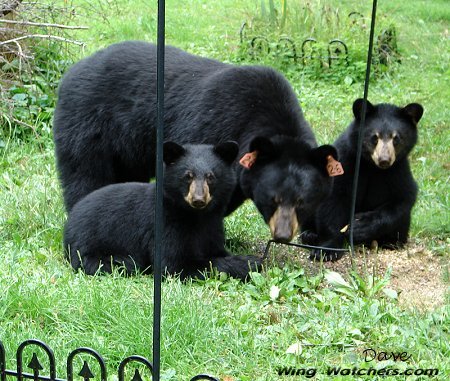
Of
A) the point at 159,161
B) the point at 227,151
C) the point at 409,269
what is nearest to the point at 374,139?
the point at 409,269

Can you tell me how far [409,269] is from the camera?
19.3 ft

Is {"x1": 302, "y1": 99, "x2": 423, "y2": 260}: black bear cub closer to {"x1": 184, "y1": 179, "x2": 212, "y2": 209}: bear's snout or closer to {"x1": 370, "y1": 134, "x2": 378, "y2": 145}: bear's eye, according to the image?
{"x1": 370, "y1": 134, "x2": 378, "y2": 145}: bear's eye

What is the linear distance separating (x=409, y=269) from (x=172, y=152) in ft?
6.22

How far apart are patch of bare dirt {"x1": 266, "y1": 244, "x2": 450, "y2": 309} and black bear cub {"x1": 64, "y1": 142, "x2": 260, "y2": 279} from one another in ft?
2.25

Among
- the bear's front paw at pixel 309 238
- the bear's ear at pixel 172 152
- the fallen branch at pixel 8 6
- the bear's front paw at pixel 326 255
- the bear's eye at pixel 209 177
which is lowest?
the bear's front paw at pixel 309 238

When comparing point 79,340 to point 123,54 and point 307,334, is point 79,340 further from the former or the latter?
point 123,54

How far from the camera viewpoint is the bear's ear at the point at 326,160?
18.6ft

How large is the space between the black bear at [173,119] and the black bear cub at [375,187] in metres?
0.52

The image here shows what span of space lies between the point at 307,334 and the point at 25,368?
1.53m

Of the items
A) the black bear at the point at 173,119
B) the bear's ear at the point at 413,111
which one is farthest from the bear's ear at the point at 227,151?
the bear's ear at the point at 413,111

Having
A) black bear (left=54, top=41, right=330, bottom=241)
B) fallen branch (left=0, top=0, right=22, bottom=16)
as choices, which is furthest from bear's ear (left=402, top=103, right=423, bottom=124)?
fallen branch (left=0, top=0, right=22, bottom=16)

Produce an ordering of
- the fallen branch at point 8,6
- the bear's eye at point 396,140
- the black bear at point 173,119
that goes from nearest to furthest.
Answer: the black bear at point 173,119 < the bear's eye at point 396,140 < the fallen branch at point 8,6

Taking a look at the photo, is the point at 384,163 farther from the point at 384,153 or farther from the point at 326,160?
the point at 326,160

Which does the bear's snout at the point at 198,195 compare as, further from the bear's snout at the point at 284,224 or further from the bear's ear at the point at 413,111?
→ the bear's ear at the point at 413,111
